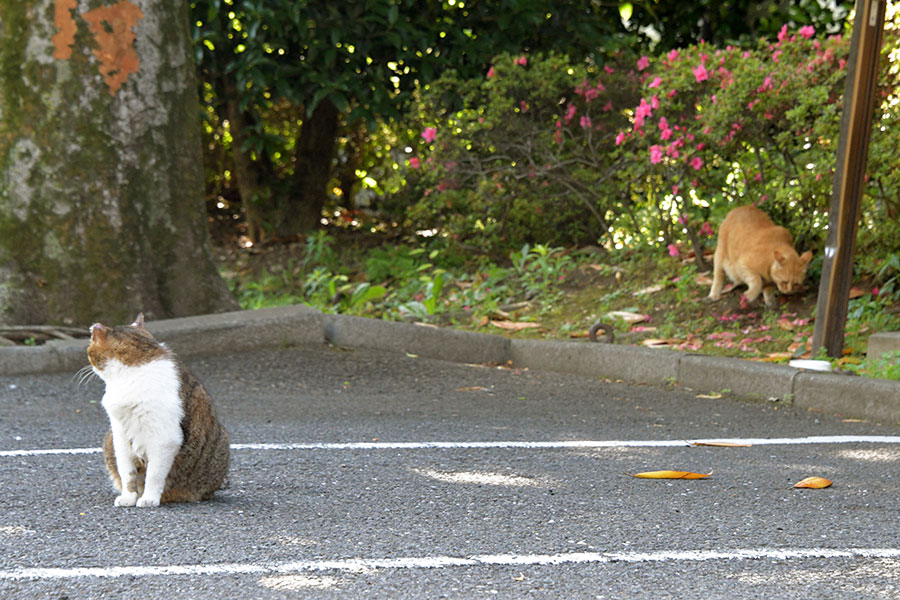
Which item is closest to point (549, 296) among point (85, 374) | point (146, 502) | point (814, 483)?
point (85, 374)

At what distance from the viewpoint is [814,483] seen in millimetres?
4422

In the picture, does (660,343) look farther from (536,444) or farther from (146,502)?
(146,502)

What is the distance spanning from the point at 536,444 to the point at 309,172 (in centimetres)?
827

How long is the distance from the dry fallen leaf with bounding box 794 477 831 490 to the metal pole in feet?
7.97

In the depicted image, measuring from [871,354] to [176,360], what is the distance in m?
4.67

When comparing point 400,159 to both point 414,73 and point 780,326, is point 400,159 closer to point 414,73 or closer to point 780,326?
point 414,73

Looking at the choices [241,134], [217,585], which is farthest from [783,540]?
[241,134]

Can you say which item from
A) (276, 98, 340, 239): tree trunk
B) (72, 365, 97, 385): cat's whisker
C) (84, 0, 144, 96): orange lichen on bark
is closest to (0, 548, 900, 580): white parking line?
(72, 365, 97, 385): cat's whisker

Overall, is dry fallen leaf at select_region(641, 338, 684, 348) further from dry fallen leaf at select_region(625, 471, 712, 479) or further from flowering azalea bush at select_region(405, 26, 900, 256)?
dry fallen leaf at select_region(625, 471, 712, 479)

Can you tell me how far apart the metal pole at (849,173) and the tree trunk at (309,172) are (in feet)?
24.4

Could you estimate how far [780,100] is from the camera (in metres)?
7.82

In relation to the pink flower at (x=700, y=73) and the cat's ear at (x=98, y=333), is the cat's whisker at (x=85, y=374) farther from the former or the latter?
the pink flower at (x=700, y=73)

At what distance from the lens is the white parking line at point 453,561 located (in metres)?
3.12

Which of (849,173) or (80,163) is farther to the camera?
(80,163)
